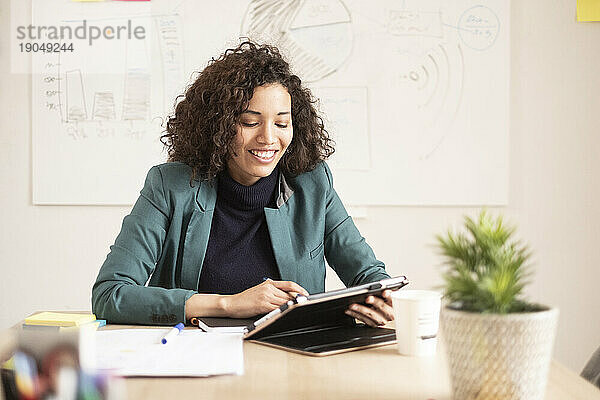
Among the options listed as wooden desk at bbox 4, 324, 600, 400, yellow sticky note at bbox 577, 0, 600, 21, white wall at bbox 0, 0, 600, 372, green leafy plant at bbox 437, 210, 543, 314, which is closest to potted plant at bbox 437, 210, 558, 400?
green leafy plant at bbox 437, 210, 543, 314

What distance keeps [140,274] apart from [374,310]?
53 centimetres

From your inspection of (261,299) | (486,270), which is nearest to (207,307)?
(261,299)

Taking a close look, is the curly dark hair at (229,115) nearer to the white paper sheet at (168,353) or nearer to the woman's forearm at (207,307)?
the woman's forearm at (207,307)

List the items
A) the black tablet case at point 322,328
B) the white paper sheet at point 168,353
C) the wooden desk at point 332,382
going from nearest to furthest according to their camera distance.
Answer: the wooden desk at point 332,382, the white paper sheet at point 168,353, the black tablet case at point 322,328

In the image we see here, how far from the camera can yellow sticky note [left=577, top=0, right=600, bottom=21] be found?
2.88 m

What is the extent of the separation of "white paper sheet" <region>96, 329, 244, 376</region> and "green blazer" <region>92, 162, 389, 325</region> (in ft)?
0.63

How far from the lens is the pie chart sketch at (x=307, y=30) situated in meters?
2.90

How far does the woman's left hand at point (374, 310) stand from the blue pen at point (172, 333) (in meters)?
0.31

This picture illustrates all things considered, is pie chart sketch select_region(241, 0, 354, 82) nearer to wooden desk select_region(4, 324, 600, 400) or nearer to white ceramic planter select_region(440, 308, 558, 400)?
wooden desk select_region(4, 324, 600, 400)

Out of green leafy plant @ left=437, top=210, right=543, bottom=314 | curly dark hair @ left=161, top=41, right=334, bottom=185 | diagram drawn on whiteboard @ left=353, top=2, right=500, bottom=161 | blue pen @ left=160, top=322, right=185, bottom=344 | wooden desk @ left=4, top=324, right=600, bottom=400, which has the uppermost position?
diagram drawn on whiteboard @ left=353, top=2, right=500, bottom=161

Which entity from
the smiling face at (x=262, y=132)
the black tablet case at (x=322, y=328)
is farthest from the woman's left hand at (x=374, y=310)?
the smiling face at (x=262, y=132)

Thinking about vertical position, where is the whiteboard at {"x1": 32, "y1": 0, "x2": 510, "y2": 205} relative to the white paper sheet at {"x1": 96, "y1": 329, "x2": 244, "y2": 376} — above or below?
above

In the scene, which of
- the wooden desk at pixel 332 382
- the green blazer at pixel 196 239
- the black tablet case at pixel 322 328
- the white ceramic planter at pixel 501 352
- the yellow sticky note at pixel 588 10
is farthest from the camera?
the yellow sticky note at pixel 588 10

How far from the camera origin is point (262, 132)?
5.87 feet
